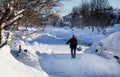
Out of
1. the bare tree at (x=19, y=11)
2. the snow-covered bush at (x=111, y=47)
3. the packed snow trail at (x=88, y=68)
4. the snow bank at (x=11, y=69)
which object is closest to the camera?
the snow bank at (x=11, y=69)

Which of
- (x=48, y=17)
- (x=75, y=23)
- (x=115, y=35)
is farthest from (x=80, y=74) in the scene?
(x=75, y=23)

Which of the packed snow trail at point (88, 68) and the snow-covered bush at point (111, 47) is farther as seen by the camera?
the packed snow trail at point (88, 68)

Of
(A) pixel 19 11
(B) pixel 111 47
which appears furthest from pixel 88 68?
(A) pixel 19 11

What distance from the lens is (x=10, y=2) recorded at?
7.27m

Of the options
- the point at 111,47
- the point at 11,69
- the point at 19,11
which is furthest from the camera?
the point at 111,47

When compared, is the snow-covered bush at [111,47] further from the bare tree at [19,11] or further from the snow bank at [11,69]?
the snow bank at [11,69]

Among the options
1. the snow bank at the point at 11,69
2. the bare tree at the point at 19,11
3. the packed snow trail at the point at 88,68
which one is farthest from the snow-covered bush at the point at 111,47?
the snow bank at the point at 11,69

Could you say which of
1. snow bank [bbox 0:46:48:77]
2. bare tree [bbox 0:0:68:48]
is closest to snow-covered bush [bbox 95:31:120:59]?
bare tree [bbox 0:0:68:48]

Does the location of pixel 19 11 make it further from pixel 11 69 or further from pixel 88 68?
pixel 88 68

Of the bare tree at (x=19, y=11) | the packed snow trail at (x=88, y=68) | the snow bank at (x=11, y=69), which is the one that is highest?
the bare tree at (x=19, y=11)

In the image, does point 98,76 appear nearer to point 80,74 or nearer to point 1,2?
point 80,74

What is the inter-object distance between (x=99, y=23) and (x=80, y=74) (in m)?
55.6

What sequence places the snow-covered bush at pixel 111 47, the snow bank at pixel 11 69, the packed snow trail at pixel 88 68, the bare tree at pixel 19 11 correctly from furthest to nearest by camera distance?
the packed snow trail at pixel 88 68 → the snow-covered bush at pixel 111 47 → the bare tree at pixel 19 11 → the snow bank at pixel 11 69

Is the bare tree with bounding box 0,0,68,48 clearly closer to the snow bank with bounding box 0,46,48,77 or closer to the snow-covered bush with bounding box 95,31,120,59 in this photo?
the snow bank with bounding box 0,46,48,77
